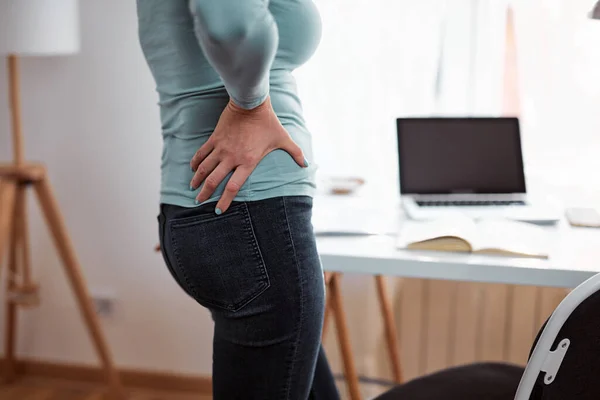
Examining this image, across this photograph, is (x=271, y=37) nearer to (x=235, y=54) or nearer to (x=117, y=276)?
(x=235, y=54)

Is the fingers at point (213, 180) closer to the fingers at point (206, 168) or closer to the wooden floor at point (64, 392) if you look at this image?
the fingers at point (206, 168)

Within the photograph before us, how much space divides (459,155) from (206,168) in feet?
3.14

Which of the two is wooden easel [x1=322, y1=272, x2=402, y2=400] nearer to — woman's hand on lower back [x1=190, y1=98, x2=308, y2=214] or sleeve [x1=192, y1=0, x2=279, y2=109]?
woman's hand on lower back [x1=190, y1=98, x2=308, y2=214]

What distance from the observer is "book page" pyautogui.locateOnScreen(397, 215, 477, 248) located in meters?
1.37

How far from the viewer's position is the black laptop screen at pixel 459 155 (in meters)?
1.77

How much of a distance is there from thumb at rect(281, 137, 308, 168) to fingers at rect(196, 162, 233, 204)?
0.08 m

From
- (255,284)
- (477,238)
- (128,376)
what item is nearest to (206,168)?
(255,284)

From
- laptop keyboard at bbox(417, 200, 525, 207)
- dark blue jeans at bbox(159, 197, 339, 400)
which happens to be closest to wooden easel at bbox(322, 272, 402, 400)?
laptop keyboard at bbox(417, 200, 525, 207)

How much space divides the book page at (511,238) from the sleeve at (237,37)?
636mm

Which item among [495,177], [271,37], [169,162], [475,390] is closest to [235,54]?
[271,37]

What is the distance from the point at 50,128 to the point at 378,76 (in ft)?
3.27

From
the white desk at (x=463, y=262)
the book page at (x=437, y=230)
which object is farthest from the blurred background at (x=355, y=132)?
the white desk at (x=463, y=262)

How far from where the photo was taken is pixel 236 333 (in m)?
0.98

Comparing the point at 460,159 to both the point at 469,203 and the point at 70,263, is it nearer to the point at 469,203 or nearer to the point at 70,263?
the point at 469,203
